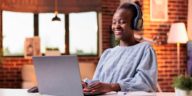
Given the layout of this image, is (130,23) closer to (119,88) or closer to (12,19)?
(119,88)

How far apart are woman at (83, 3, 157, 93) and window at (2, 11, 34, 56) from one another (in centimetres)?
526

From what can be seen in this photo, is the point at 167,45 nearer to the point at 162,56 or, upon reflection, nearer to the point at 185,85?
the point at 162,56

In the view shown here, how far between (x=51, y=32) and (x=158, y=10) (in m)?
2.28

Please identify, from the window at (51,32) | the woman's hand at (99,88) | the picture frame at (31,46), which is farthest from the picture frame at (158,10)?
the woman's hand at (99,88)

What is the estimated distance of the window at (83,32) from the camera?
7418 millimetres

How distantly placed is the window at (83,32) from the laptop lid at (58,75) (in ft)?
19.0

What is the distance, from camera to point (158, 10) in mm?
6043

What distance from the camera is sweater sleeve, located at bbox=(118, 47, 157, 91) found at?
1.71 m

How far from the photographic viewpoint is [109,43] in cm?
746

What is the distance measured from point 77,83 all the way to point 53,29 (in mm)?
5896

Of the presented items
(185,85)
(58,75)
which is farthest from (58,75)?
(185,85)

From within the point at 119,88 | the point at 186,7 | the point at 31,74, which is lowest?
the point at 31,74

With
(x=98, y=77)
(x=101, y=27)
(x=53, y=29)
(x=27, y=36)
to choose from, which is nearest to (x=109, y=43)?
(x=101, y=27)

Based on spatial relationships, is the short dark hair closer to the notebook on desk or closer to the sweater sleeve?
the sweater sleeve
